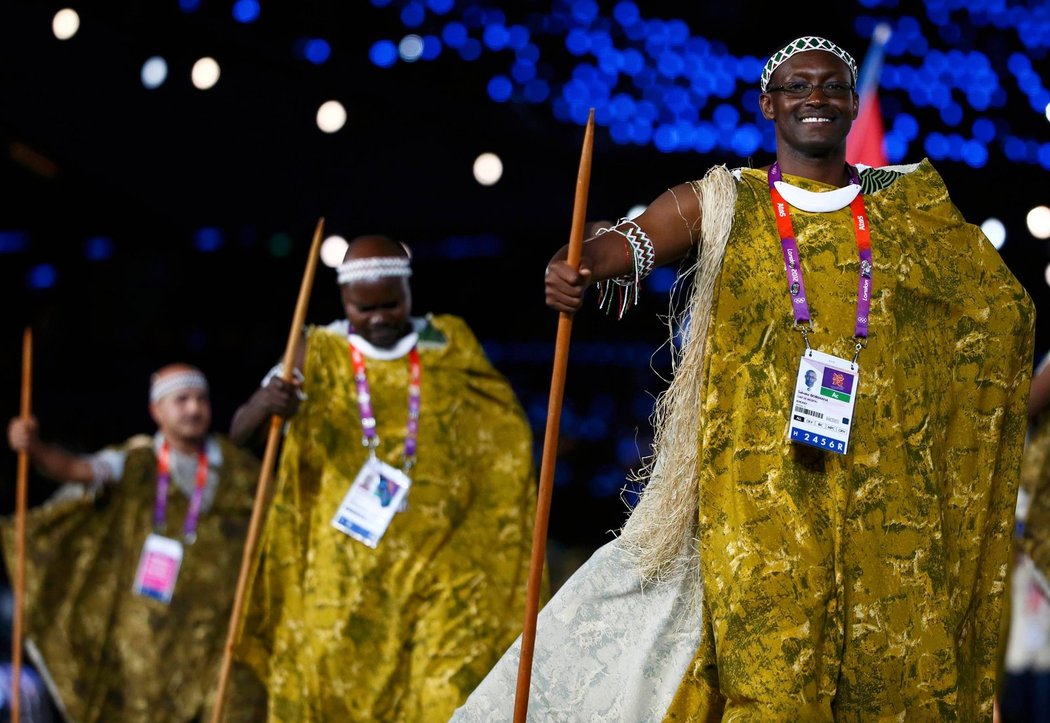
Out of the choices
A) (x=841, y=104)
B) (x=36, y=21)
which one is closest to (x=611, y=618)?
(x=841, y=104)

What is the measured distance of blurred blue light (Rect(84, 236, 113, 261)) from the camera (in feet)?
34.4

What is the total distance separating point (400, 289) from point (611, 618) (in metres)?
2.10

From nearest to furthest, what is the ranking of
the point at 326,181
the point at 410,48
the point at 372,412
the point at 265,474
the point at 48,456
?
1. the point at 265,474
2. the point at 372,412
3. the point at 48,456
4. the point at 410,48
5. the point at 326,181

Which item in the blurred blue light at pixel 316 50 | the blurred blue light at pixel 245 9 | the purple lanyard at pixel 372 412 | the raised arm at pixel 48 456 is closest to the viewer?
the purple lanyard at pixel 372 412

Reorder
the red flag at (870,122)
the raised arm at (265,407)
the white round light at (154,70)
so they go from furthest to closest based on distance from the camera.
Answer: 1. the white round light at (154,70)
2. the red flag at (870,122)
3. the raised arm at (265,407)

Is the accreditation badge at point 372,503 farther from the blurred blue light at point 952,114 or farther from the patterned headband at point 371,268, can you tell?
the blurred blue light at point 952,114

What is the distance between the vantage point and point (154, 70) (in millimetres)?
8125

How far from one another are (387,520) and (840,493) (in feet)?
7.25

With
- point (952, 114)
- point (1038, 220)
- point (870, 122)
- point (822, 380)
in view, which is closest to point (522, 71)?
point (870, 122)

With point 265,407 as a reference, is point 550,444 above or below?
below

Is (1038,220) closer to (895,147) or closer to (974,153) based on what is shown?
(974,153)

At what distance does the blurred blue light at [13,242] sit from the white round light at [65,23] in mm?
2600

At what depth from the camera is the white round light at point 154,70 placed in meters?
8.08

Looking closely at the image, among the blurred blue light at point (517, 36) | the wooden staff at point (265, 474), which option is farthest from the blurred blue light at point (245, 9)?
the wooden staff at point (265, 474)
